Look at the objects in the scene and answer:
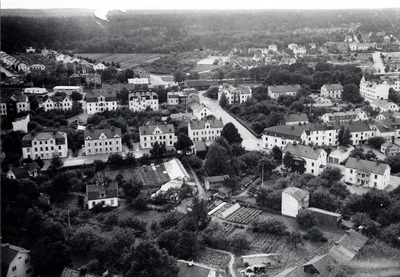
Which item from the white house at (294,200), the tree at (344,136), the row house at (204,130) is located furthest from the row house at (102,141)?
the tree at (344,136)

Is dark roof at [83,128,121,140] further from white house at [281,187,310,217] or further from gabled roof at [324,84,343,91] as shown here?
gabled roof at [324,84,343,91]

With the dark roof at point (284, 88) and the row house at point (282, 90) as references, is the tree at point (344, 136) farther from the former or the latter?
the dark roof at point (284, 88)

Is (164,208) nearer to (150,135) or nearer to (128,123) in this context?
(150,135)

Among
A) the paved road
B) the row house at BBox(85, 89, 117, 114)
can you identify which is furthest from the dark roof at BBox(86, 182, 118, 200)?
the row house at BBox(85, 89, 117, 114)

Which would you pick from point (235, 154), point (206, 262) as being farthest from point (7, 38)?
point (206, 262)

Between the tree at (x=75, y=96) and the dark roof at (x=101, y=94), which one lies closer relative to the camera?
the dark roof at (x=101, y=94)

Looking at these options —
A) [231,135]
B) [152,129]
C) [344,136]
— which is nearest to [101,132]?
[152,129]
